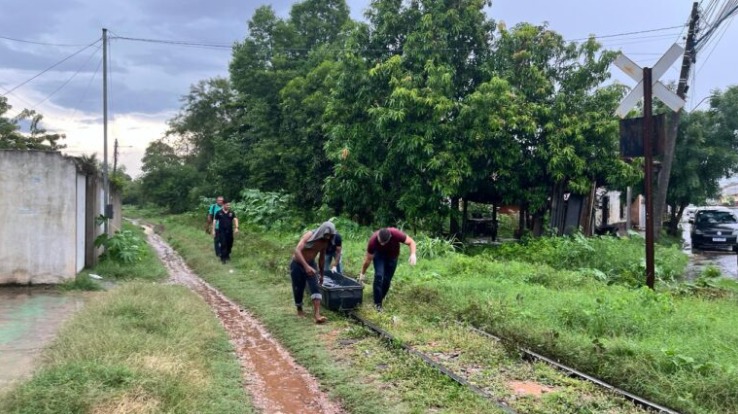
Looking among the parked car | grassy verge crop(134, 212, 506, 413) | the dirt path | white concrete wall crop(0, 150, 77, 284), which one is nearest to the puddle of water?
grassy verge crop(134, 212, 506, 413)

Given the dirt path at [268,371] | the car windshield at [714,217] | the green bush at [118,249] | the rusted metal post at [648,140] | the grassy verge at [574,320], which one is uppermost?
the rusted metal post at [648,140]

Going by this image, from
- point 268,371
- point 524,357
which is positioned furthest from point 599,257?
point 268,371

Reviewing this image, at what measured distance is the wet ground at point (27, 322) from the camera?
604 centimetres

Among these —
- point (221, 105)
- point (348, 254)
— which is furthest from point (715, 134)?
point (221, 105)

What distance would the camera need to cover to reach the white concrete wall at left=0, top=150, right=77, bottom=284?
10672 millimetres

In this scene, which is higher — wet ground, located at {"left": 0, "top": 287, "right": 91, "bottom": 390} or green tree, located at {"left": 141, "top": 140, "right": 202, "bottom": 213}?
green tree, located at {"left": 141, "top": 140, "right": 202, "bottom": 213}

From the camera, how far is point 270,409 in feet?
18.0

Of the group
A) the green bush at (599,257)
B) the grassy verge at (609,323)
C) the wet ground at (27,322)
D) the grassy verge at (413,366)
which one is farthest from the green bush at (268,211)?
the wet ground at (27,322)

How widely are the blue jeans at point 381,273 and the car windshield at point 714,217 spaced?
19.7 m

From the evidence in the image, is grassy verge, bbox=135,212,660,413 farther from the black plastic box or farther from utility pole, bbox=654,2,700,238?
utility pole, bbox=654,2,700,238

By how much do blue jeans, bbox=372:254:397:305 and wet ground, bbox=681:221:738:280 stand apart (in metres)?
10.2

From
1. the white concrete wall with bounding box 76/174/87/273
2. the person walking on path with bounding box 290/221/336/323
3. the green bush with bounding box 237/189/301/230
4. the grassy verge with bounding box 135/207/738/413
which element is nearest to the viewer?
the grassy verge with bounding box 135/207/738/413

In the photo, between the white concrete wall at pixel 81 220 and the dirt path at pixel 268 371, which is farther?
the white concrete wall at pixel 81 220

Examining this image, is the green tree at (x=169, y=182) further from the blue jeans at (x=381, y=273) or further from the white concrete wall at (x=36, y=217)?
the blue jeans at (x=381, y=273)
